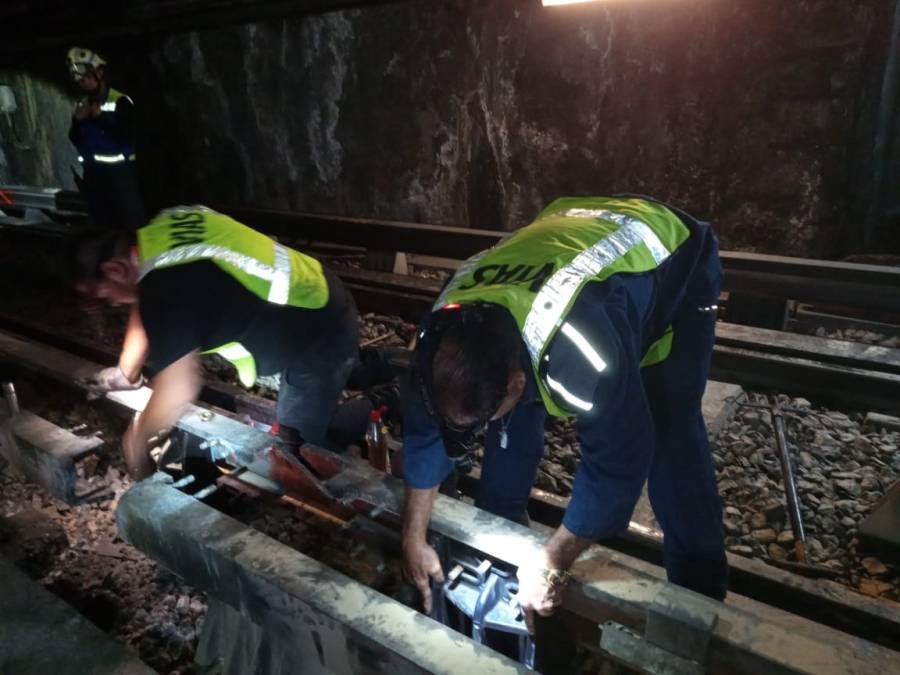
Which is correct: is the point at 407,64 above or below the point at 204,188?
above

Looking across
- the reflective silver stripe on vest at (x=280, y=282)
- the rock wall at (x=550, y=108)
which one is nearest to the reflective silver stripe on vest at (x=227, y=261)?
the reflective silver stripe on vest at (x=280, y=282)

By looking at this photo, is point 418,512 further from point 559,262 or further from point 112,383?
point 112,383

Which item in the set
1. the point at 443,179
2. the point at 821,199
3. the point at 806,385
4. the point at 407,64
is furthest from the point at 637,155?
the point at 806,385

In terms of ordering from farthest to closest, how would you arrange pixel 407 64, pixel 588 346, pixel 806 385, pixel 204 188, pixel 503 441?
pixel 204 188 → pixel 407 64 → pixel 806 385 → pixel 503 441 → pixel 588 346

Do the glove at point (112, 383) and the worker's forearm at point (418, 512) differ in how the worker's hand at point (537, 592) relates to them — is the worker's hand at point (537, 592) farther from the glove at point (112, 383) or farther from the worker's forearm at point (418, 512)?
the glove at point (112, 383)

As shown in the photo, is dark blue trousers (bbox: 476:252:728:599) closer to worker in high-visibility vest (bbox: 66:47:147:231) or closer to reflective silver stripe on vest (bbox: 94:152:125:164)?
worker in high-visibility vest (bbox: 66:47:147:231)

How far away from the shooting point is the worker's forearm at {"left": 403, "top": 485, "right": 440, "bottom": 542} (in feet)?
6.54

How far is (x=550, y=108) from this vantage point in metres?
6.63

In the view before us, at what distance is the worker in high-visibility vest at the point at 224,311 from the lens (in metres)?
2.27

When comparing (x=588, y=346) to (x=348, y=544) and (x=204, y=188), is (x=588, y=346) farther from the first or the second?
(x=204, y=188)

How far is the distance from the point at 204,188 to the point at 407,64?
14.3ft

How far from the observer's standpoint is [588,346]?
139cm

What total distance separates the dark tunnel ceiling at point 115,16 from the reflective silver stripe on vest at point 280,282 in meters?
4.47

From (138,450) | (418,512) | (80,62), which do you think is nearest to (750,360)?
(418,512)
